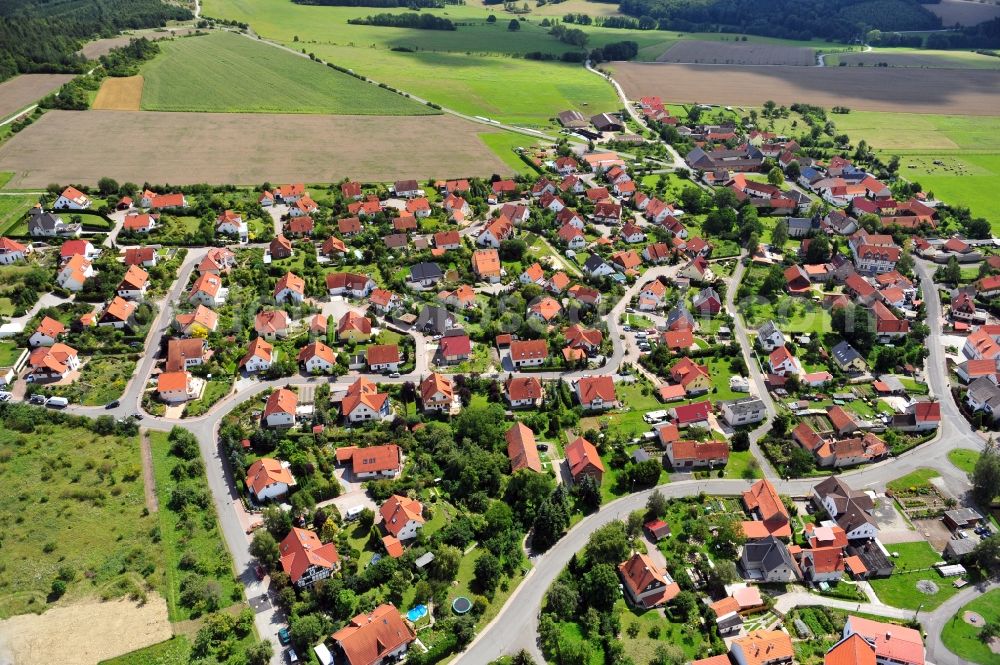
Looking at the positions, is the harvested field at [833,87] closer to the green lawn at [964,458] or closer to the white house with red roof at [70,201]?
the white house with red roof at [70,201]

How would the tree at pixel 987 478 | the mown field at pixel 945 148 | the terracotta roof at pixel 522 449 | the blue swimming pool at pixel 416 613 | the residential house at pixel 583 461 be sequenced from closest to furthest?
the blue swimming pool at pixel 416 613 → the tree at pixel 987 478 → the residential house at pixel 583 461 → the terracotta roof at pixel 522 449 → the mown field at pixel 945 148

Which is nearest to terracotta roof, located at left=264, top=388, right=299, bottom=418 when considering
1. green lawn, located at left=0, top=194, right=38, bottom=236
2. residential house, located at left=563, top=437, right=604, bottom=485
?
residential house, located at left=563, top=437, right=604, bottom=485

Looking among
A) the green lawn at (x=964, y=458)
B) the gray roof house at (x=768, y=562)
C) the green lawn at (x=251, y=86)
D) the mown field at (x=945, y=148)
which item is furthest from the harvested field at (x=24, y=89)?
the mown field at (x=945, y=148)

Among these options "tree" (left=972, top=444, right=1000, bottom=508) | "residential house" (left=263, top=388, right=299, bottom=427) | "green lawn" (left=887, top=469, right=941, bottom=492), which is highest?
"tree" (left=972, top=444, right=1000, bottom=508)

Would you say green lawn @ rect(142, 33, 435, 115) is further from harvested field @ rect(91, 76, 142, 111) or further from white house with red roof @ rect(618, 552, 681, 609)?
white house with red roof @ rect(618, 552, 681, 609)

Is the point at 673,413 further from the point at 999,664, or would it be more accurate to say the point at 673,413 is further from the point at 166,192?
the point at 166,192

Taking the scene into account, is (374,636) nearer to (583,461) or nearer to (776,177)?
(583,461)
